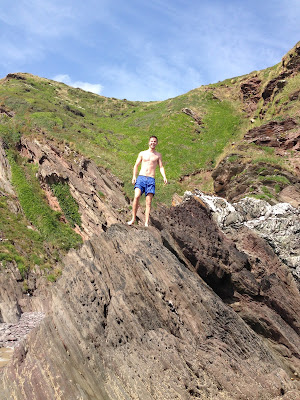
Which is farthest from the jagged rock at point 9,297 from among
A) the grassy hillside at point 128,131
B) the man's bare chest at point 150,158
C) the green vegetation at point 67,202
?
the man's bare chest at point 150,158

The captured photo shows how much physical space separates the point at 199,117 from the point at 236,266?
39.6 metres

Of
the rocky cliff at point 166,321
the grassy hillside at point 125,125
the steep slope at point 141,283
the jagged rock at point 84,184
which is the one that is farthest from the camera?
the grassy hillside at point 125,125

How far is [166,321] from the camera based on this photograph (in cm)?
754

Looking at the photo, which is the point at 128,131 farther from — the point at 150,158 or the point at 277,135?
the point at 150,158

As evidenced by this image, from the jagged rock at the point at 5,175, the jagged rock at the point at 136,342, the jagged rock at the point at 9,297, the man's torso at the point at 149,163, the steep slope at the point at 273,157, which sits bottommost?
the jagged rock at the point at 9,297

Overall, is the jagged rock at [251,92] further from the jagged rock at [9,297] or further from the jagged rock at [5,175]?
the jagged rock at [9,297]

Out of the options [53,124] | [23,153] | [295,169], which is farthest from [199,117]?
[23,153]

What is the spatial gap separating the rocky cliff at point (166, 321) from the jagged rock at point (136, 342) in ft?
0.07

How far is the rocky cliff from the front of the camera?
18.8ft

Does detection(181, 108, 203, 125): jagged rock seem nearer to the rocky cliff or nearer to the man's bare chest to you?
the rocky cliff

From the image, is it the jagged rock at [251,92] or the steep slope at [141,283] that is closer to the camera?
the steep slope at [141,283]

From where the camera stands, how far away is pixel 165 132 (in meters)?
43.1

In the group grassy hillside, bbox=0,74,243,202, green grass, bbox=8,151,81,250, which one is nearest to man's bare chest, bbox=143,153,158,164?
green grass, bbox=8,151,81,250

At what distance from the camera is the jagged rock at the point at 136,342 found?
561 cm
